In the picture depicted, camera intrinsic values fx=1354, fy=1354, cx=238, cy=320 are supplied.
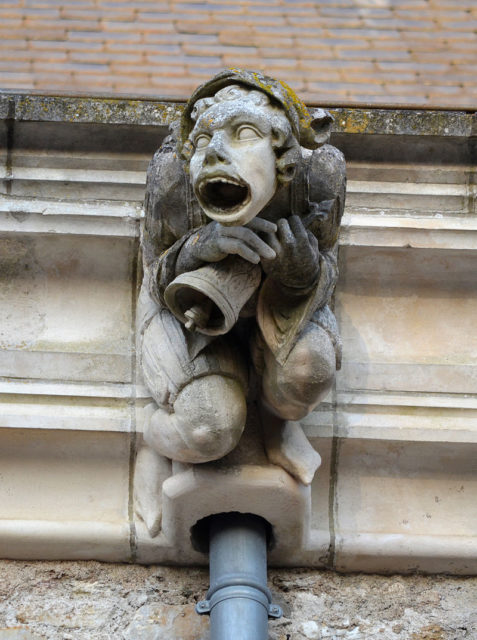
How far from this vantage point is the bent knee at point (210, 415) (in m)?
3.26

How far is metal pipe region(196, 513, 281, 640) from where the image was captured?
329 centimetres

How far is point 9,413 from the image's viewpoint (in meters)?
3.72

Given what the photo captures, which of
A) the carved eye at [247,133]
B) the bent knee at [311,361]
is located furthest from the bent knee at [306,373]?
the carved eye at [247,133]

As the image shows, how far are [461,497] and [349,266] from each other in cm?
73

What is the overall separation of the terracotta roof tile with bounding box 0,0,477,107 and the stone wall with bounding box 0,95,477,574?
30cm

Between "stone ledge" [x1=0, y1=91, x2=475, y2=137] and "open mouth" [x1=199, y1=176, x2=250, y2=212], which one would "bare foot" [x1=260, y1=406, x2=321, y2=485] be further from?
"stone ledge" [x1=0, y1=91, x2=475, y2=137]

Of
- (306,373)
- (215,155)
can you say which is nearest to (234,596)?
(306,373)

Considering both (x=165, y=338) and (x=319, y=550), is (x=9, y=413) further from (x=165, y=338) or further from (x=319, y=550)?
(x=319, y=550)

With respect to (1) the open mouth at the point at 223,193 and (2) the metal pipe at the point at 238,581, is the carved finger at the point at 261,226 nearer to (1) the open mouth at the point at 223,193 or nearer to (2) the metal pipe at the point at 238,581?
(1) the open mouth at the point at 223,193

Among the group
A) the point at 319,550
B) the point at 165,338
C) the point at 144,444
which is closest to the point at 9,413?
the point at 144,444

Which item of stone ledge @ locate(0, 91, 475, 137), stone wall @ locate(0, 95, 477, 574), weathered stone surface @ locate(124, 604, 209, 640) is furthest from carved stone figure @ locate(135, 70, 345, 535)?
stone ledge @ locate(0, 91, 475, 137)

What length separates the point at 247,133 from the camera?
9.91ft

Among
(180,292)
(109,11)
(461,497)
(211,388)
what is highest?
(109,11)

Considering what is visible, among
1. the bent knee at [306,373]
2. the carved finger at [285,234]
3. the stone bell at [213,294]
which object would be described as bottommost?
the bent knee at [306,373]
